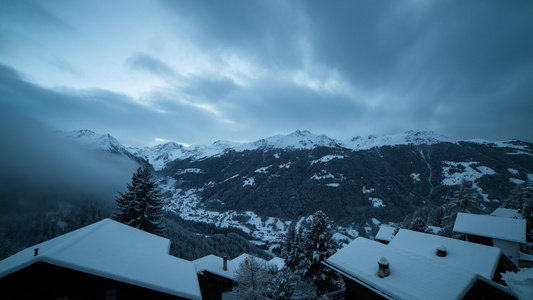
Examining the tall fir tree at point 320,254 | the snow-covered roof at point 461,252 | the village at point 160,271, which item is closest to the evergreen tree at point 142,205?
the village at point 160,271

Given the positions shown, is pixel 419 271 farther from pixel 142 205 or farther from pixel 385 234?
pixel 385 234

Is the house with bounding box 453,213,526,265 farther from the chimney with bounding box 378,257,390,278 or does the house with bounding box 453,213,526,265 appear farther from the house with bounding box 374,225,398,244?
the chimney with bounding box 378,257,390,278

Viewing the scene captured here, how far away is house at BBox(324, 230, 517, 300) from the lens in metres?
11.2

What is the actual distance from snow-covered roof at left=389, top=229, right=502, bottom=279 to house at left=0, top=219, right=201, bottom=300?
16.8 meters

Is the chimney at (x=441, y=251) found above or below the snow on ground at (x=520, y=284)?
above

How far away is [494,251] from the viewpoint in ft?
54.9

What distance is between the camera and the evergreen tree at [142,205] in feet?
88.0

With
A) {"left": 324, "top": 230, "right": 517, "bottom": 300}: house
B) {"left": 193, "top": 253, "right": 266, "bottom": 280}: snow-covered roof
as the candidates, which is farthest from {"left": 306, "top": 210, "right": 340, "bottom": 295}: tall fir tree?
{"left": 193, "top": 253, "right": 266, "bottom": 280}: snow-covered roof

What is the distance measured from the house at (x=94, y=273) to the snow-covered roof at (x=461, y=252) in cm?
1685

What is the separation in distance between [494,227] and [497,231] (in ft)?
3.17

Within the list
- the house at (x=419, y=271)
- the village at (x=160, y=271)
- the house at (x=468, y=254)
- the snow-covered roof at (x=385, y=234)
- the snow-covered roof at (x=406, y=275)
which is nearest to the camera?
the village at (x=160, y=271)

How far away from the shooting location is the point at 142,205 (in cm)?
2723

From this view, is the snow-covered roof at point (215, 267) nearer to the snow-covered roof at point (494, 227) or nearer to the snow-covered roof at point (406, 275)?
the snow-covered roof at point (406, 275)

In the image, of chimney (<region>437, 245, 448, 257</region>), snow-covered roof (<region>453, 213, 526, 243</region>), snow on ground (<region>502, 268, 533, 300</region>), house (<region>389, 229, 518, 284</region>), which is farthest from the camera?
snow-covered roof (<region>453, 213, 526, 243</region>)
